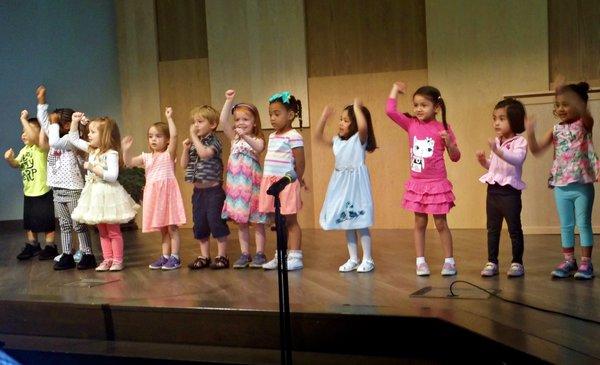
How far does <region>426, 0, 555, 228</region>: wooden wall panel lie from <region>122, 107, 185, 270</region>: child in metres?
2.84

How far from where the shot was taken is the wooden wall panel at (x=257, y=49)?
696cm

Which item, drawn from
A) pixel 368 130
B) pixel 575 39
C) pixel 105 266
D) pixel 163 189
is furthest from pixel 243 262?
pixel 575 39

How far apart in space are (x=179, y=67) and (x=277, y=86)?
114 centimetres

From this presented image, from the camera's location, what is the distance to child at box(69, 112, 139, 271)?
4605 millimetres

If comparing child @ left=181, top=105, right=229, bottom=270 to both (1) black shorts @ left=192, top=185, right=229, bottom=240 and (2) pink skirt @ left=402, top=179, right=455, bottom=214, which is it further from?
(2) pink skirt @ left=402, top=179, right=455, bottom=214

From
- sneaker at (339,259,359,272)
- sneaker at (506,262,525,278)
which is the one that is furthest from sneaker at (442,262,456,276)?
sneaker at (339,259,359,272)

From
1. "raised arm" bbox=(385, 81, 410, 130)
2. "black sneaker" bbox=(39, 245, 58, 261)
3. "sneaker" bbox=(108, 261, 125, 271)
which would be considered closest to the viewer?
"raised arm" bbox=(385, 81, 410, 130)

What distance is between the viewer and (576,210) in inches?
155

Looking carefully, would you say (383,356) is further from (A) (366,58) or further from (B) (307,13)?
(B) (307,13)

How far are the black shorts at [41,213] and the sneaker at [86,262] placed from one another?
2.33ft

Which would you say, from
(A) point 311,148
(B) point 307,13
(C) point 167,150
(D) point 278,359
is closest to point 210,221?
(C) point 167,150

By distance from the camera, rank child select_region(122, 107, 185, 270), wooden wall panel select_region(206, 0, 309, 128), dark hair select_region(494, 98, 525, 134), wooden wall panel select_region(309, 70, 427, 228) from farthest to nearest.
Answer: wooden wall panel select_region(206, 0, 309, 128), wooden wall panel select_region(309, 70, 427, 228), child select_region(122, 107, 185, 270), dark hair select_region(494, 98, 525, 134)

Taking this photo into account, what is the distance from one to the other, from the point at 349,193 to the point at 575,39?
9.92 ft

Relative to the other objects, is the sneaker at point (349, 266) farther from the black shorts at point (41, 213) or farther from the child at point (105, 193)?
the black shorts at point (41, 213)
